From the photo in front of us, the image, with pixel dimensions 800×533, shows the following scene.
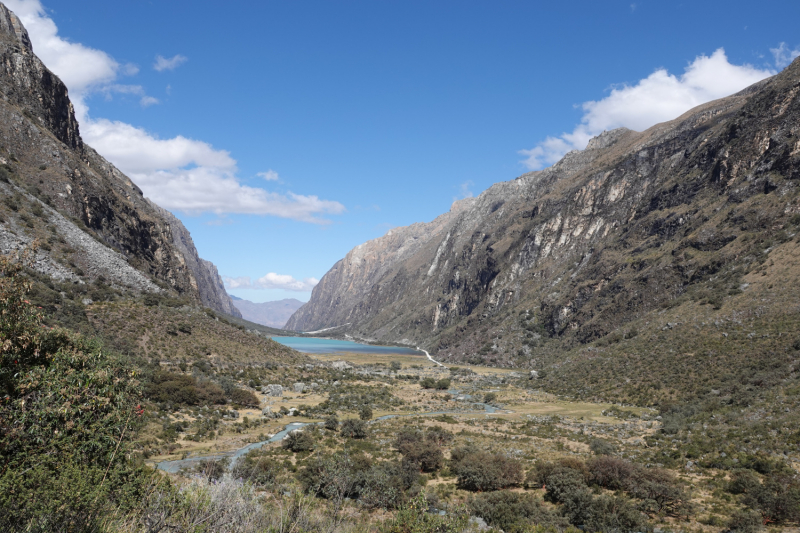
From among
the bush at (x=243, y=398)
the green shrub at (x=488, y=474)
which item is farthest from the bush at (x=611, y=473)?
the bush at (x=243, y=398)

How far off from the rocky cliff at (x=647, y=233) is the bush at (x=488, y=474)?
1774 inches

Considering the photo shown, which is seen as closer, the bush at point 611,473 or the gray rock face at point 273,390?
the bush at point 611,473

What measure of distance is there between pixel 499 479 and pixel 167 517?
58.8 ft

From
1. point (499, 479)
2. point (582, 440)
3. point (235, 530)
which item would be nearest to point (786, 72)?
point (582, 440)

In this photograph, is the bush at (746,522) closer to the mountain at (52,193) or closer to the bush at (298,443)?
the bush at (298,443)

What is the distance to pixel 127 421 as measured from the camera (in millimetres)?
12352

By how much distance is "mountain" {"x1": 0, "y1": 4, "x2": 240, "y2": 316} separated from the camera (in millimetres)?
51250

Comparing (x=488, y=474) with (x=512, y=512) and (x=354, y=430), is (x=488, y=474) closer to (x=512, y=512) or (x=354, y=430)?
(x=512, y=512)

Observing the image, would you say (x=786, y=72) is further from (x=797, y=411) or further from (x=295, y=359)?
(x=295, y=359)

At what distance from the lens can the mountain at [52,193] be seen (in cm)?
5125

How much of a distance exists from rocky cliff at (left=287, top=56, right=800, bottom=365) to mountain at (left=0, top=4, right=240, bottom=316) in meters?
81.4

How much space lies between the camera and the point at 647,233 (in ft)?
312

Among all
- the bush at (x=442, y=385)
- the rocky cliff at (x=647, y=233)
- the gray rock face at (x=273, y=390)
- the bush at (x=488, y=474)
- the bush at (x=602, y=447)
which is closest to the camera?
the bush at (x=488, y=474)

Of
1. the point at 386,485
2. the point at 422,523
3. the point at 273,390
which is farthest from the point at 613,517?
the point at 273,390
